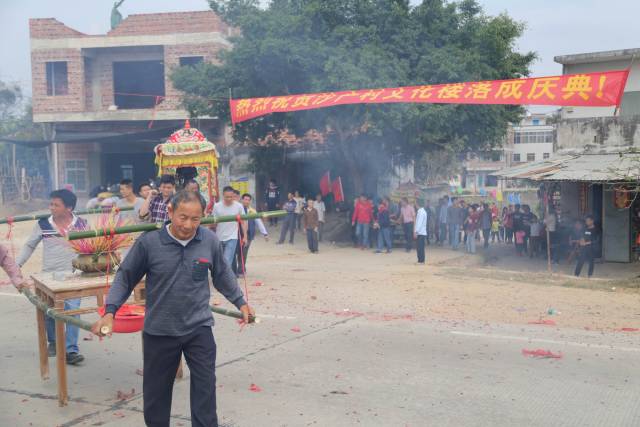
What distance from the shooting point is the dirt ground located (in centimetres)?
912

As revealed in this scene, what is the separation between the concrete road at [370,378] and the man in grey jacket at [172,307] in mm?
992

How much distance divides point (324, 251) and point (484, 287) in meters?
8.29

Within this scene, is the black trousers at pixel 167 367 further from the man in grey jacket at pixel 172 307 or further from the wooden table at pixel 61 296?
the wooden table at pixel 61 296

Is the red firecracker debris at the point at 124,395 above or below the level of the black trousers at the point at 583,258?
above

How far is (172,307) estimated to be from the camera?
13.3ft

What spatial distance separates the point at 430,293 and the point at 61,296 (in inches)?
274

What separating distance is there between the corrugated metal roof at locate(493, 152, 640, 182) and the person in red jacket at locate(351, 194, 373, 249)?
3.94 meters

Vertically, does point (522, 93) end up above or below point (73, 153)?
above

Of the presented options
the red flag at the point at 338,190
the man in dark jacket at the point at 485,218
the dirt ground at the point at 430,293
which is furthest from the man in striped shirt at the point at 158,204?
the red flag at the point at 338,190

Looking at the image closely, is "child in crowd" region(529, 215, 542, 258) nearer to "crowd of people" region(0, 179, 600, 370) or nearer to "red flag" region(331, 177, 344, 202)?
"crowd of people" region(0, 179, 600, 370)

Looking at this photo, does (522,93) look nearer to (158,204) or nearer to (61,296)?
(158,204)

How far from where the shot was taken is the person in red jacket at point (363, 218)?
1991 centimetres

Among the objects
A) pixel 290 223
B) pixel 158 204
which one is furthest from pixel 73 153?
pixel 158 204

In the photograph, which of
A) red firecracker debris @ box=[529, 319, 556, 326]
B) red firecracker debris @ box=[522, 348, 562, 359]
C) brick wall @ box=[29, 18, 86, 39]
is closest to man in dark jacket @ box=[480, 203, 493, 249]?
red firecracker debris @ box=[529, 319, 556, 326]
